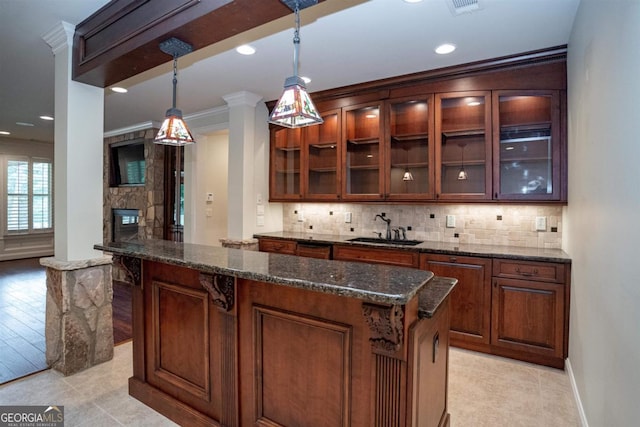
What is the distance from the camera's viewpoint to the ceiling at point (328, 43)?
7.39 feet

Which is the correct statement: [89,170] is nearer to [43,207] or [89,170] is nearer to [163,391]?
[163,391]

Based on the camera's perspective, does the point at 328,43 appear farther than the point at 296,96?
Yes

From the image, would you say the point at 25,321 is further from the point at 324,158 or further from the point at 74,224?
the point at 324,158

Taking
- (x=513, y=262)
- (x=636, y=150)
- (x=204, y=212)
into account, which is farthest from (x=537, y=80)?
(x=204, y=212)

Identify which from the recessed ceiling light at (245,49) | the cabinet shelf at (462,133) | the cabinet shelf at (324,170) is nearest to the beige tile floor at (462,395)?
the cabinet shelf at (462,133)

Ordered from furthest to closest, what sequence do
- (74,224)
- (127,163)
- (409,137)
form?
(127,163) → (409,137) → (74,224)

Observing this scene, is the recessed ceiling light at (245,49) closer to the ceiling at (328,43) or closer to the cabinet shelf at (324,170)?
the ceiling at (328,43)

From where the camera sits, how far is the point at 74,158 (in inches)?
102

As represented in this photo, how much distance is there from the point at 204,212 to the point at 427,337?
4.40 metres

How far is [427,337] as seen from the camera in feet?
4.85

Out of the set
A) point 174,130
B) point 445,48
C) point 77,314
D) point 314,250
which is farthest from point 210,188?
point 445,48

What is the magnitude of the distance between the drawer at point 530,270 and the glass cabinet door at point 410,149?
3.01 feet

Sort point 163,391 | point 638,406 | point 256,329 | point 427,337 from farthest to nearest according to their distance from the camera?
1. point 163,391
2. point 256,329
3. point 427,337
4. point 638,406

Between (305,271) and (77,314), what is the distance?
220 cm
